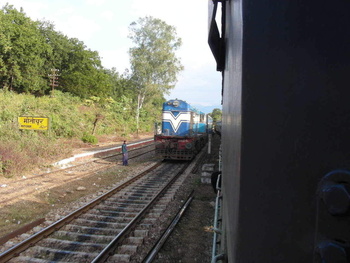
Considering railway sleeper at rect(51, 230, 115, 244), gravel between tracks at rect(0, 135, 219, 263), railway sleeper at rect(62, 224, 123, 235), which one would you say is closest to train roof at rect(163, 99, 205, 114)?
gravel between tracks at rect(0, 135, 219, 263)

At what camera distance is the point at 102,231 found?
6090mm

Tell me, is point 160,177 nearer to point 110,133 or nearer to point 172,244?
point 172,244

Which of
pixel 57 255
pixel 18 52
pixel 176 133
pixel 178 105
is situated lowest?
pixel 57 255

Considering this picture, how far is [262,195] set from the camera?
2.82ft

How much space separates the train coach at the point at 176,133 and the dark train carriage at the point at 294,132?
49.0 ft

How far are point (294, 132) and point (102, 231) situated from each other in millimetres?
6057

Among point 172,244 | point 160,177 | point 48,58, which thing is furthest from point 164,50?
point 172,244

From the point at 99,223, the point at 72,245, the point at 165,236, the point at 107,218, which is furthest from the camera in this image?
the point at 107,218

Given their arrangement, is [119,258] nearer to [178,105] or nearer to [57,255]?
[57,255]

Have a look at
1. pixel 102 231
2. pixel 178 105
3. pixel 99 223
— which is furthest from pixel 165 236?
pixel 178 105

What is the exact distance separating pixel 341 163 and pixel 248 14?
53 centimetres

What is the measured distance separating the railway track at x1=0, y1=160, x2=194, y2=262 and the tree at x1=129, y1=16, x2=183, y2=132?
2519cm

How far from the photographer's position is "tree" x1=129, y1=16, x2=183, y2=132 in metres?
33.2

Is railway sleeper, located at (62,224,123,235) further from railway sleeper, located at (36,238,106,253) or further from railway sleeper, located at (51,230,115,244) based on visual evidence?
railway sleeper, located at (36,238,106,253)
